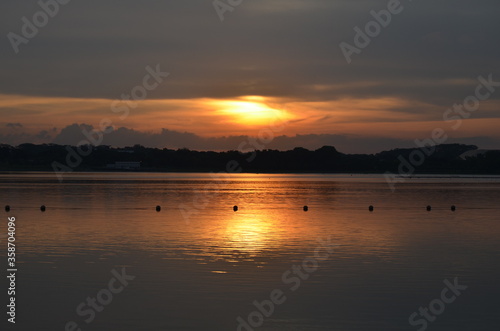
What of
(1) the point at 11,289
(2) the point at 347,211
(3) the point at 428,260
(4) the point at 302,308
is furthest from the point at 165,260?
(2) the point at 347,211

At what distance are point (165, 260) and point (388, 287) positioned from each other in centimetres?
881

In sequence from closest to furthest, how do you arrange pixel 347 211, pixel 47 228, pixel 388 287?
pixel 388 287 → pixel 47 228 → pixel 347 211

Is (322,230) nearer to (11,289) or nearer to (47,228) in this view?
(47,228)

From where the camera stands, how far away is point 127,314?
16.6 m
